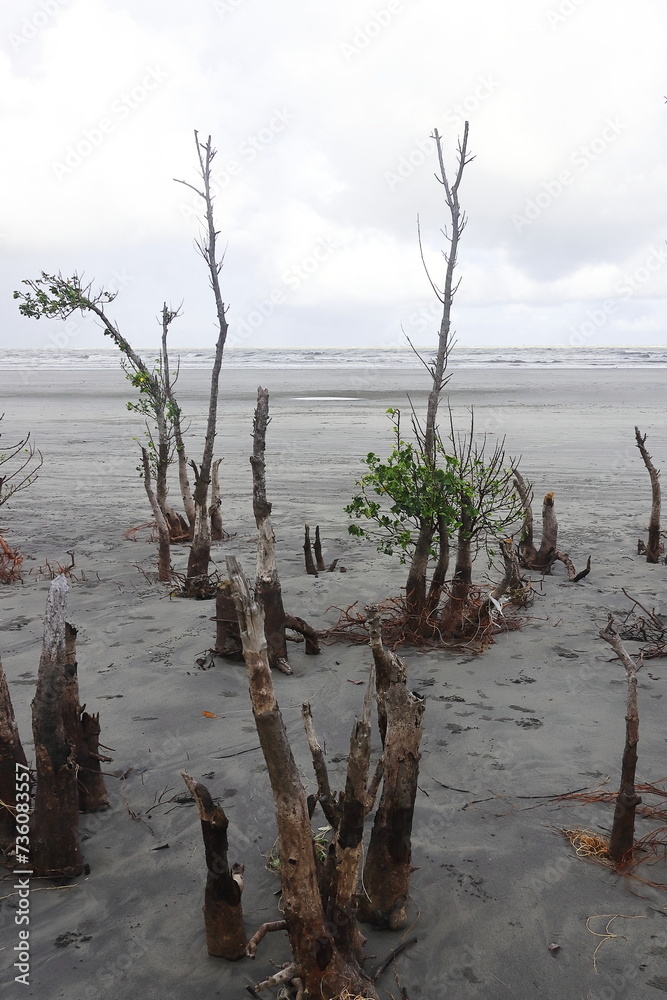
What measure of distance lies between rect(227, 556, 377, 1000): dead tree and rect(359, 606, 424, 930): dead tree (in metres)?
0.55

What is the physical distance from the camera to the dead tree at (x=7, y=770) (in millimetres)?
4059

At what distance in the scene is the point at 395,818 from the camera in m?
3.70

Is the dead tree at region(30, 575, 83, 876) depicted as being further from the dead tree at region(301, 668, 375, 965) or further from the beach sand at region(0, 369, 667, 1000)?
the dead tree at region(301, 668, 375, 965)

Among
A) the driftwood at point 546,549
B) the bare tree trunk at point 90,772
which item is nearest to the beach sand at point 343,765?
the bare tree trunk at point 90,772

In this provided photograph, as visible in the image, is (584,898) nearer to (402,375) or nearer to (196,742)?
(196,742)

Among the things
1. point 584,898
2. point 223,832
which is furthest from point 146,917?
point 584,898

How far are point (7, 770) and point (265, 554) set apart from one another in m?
2.40

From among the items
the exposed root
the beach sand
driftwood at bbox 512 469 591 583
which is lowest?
the beach sand

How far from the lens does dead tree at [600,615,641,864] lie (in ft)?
12.6

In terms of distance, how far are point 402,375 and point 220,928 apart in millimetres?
52707

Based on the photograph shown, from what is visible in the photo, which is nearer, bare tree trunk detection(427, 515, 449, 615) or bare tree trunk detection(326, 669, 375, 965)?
bare tree trunk detection(326, 669, 375, 965)

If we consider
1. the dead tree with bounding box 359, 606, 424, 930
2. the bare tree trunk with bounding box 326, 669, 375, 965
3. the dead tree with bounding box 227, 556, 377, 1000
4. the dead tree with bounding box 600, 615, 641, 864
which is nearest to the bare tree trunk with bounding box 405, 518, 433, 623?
the dead tree with bounding box 600, 615, 641, 864

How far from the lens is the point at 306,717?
3.54 m

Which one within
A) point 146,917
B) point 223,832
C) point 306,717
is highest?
point 306,717
